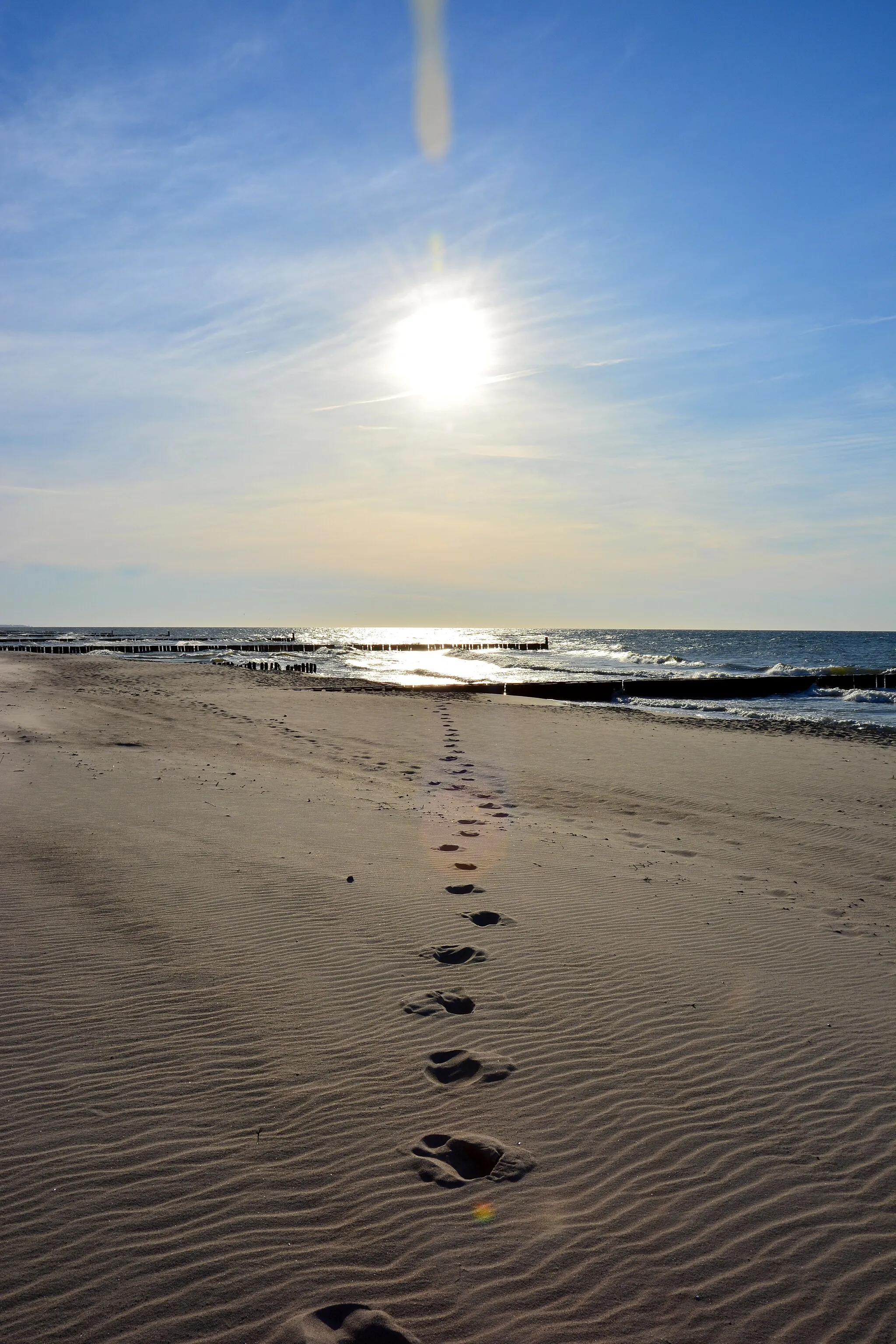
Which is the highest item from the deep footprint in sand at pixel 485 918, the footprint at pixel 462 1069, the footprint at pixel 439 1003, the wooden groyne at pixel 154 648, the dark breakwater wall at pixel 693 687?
the wooden groyne at pixel 154 648

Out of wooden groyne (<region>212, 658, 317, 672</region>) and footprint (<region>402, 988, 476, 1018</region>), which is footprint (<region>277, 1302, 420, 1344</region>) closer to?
footprint (<region>402, 988, 476, 1018</region>)

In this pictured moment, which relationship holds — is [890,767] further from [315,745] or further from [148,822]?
[148,822]

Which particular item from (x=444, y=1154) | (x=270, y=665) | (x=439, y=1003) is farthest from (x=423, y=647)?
(x=444, y=1154)

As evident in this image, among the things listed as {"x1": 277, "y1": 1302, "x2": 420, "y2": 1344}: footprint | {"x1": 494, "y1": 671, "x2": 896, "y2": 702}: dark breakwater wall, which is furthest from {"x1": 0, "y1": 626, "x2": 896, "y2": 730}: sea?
{"x1": 277, "y1": 1302, "x2": 420, "y2": 1344}: footprint

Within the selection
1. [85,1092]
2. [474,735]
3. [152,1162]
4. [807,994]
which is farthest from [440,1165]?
[474,735]

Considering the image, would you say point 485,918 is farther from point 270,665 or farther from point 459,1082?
point 270,665

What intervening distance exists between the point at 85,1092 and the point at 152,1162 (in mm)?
867

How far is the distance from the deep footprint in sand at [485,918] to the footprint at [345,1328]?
4357mm

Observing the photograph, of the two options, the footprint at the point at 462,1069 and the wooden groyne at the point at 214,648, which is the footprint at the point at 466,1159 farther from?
the wooden groyne at the point at 214,648

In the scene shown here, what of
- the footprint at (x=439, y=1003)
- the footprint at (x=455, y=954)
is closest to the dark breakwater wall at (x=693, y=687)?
the footprint at (x=455, y=954)

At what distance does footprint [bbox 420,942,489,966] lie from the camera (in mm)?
6801

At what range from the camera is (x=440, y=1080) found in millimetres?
4926

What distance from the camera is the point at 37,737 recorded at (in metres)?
17.2

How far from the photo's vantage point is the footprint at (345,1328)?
3.09m
